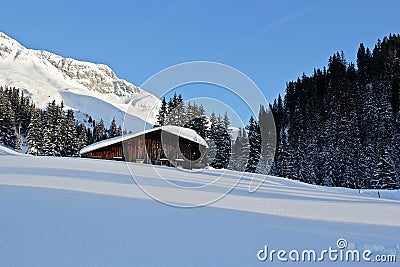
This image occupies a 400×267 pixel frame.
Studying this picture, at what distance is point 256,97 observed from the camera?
7367mm

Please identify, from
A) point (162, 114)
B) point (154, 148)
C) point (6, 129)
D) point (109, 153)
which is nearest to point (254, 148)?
point (162, 114)

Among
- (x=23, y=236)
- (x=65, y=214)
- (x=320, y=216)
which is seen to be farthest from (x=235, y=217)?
(x=23, y=236)

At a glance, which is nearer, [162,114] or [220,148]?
[220,148]

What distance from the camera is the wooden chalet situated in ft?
93.0

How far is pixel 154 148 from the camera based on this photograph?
1172 inches

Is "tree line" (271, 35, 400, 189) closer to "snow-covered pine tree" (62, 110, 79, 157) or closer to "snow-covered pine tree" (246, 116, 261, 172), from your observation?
"snow-covered pine tree" (246, 116, 261, 172)

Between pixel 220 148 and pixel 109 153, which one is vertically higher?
pixel 220 148

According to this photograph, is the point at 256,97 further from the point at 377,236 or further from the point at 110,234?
the point at 110,234

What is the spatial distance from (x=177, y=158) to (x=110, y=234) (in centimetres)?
2589

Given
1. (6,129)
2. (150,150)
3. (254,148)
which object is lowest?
(150,150)

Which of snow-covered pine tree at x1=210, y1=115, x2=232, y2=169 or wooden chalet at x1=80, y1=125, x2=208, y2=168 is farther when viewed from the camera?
snow-covered pine tree at x1=210, y1=115, x2=232, y2=169

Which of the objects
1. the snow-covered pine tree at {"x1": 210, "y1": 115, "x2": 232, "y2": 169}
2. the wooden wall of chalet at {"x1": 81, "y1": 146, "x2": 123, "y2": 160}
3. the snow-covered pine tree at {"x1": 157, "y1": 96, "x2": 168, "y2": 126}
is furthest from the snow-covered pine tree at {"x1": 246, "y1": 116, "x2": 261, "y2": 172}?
the wooden wall of chalet at {"x1": 81, "y1": 146, "x2": 123, "y2": 160}

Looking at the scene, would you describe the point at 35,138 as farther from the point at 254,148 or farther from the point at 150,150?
the point at 254,148

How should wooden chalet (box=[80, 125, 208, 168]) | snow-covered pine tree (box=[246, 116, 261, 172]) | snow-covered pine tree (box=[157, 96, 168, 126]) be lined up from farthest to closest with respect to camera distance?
snow-covered pine tree (box=[157, 96, 168, 126]) < snow-covered pine tree (box=[246, 116, 261, 172]) < wooden chalet (box=[80, 125, 208, 168])
